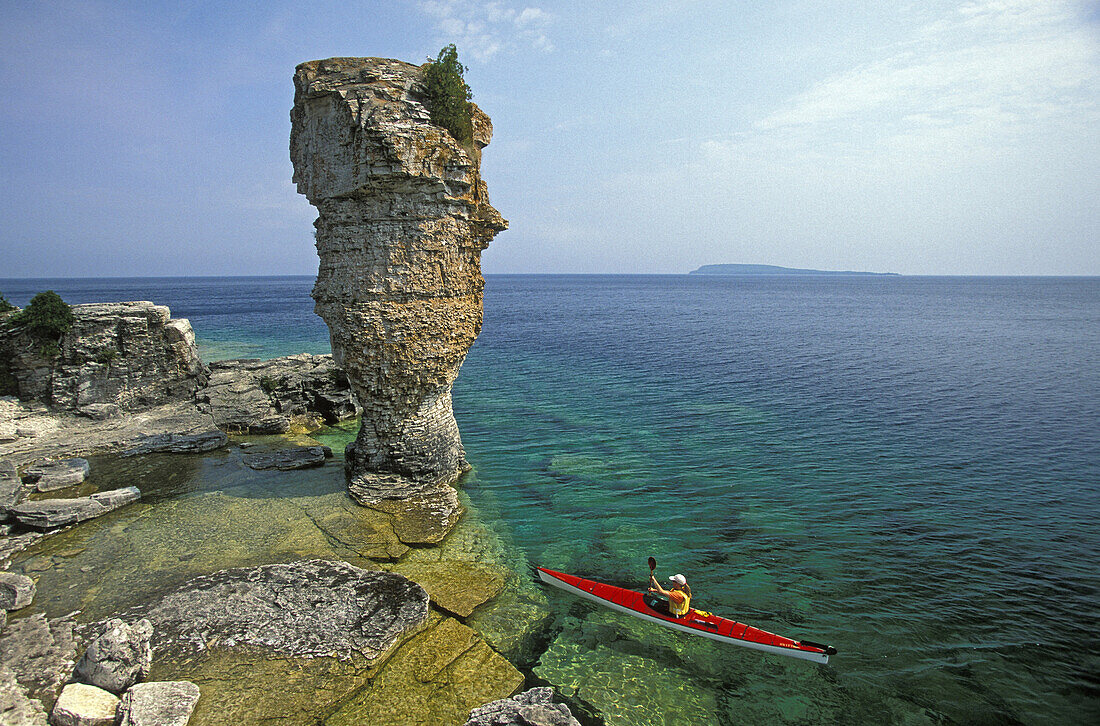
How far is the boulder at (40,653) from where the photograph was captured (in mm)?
8344

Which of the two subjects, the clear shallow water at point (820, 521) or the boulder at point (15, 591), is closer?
the clear shallow water at point (820, 521)

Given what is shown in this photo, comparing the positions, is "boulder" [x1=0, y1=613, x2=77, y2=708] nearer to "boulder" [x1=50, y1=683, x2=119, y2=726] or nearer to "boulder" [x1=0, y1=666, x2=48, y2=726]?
"boulder" [x1=0, y1=666, x2=48, y2=726]

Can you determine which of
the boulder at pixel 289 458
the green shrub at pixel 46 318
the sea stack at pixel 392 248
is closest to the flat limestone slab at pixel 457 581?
the sea stack at pixel 392 248

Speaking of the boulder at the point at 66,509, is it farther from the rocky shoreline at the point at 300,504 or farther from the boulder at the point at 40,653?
the boulder at the point at 40,653

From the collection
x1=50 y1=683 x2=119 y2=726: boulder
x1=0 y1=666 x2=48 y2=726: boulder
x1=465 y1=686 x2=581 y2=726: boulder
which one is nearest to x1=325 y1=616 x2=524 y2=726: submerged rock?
x1=465 y1=686 x2=581 y2=726: boulder

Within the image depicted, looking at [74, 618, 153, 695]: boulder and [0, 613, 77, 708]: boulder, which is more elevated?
[74, 618, 153, 695]: boulder

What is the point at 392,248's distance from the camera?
1516 centimetres

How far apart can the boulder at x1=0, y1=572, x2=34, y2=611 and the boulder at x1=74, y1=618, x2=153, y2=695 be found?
3.08 m

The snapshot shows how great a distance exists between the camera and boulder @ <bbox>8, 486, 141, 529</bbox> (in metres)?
13.6

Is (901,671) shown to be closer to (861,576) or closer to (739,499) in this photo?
(861,576)

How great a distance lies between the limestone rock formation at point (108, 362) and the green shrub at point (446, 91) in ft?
55.5

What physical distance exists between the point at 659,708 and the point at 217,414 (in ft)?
70.7

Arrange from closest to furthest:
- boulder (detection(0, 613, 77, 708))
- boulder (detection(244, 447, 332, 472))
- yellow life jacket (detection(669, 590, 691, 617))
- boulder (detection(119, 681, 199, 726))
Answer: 1. boulder (detection(119, 681, 199, 726))
2. boulder (detection(0, 613, 77, 708))
3. yellow life jacket (detection(669, 590, 691, 617))
4. boulder (detection(244, 447, 332, 472))

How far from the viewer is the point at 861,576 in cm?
1298
